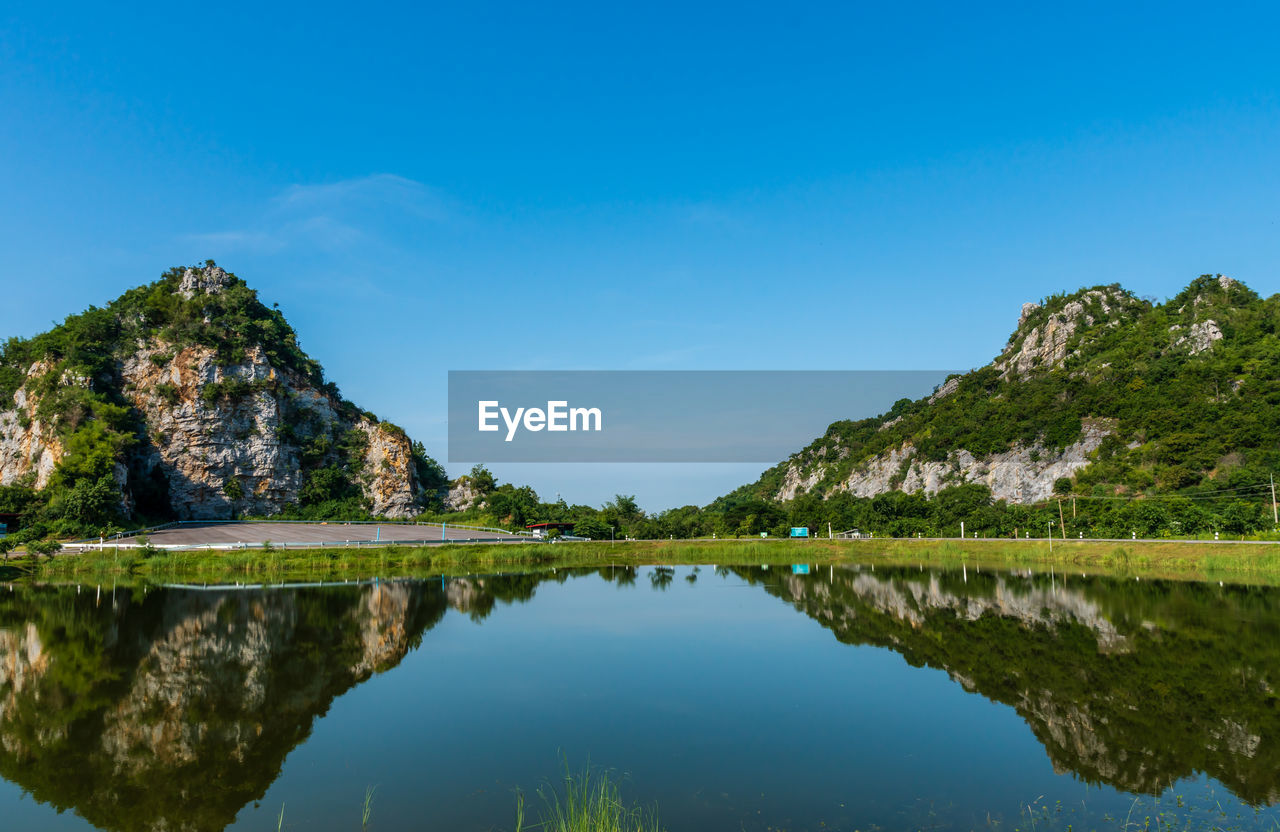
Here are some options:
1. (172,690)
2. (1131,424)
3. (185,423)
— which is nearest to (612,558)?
(172,690)

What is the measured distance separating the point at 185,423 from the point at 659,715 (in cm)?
7107

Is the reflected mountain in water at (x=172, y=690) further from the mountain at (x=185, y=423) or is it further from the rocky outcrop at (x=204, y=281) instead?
the rocky outcrop at (x=204, y=281)

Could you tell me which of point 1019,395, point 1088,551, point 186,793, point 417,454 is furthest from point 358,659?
point 1019,395

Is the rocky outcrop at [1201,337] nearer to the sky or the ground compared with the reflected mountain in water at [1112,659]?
nearer to the sky

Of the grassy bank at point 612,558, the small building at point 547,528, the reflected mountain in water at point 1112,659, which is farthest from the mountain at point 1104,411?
the small building at point 547,528

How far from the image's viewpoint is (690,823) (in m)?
8.20

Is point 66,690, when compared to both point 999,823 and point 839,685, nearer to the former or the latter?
point 839,685

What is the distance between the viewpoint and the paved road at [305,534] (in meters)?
50.0

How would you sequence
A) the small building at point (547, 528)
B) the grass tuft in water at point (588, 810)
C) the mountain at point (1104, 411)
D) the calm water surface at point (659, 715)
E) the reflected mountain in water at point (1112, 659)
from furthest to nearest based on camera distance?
the small building at point (547, 528) < the mountain at point (1104, 411) < the reflected mountain in water at point (1112, 659) < the calm water surface at point (659, 715) < the grass tuft in water at point (588, 810)

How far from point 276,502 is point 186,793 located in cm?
7002

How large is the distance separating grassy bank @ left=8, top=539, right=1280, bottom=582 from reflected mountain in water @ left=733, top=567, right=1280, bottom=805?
941cm

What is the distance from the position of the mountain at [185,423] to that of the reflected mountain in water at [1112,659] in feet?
175

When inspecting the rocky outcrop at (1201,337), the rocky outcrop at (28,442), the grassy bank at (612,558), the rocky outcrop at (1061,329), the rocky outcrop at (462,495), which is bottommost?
the grassy bank at (612,558)

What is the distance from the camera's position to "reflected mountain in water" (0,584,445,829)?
9336 millimetres
